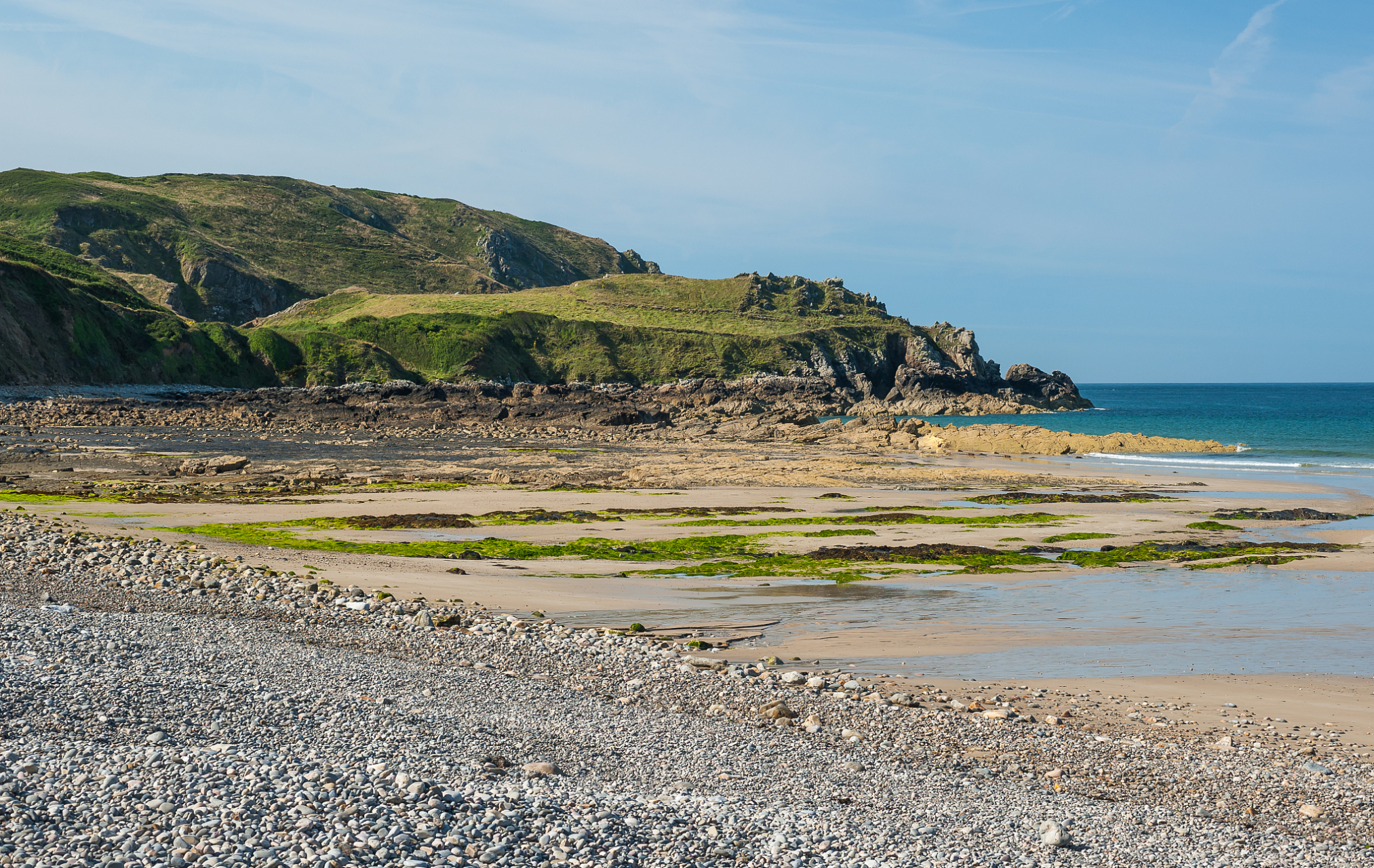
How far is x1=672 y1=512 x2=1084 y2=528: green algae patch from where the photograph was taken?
2500cm

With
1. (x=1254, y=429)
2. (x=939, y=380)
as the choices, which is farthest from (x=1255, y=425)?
(x=939, y=380)

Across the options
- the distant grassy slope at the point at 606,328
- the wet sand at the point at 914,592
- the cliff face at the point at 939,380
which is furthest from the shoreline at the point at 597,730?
the cliff face at the point at 939,380

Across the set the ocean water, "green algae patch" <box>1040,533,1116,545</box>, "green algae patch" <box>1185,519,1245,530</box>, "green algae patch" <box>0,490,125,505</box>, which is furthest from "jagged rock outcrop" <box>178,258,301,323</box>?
"green algae patch" <box>1185,519,1245,530</box>

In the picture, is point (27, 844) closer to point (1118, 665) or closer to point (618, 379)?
point (1118, 665)

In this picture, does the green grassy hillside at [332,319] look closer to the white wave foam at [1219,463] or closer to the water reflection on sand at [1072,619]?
the water reflection on sand at [1072,619]

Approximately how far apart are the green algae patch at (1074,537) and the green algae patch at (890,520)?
7.19 ft

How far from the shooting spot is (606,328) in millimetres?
125062

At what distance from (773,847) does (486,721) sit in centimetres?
349

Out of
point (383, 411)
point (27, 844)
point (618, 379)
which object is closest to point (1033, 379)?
point (618, 379)

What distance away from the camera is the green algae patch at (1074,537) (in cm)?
2261

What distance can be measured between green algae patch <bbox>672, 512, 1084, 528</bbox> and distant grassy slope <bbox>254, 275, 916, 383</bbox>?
80744 millimetres

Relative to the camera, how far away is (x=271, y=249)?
17800cm

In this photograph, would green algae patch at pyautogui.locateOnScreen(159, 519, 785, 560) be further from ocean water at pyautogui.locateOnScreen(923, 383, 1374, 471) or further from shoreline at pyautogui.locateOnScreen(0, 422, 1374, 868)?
ocean water at pyautogui.locateOnScreen(923, 383, 1374, 471)

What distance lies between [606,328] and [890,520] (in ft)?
334
